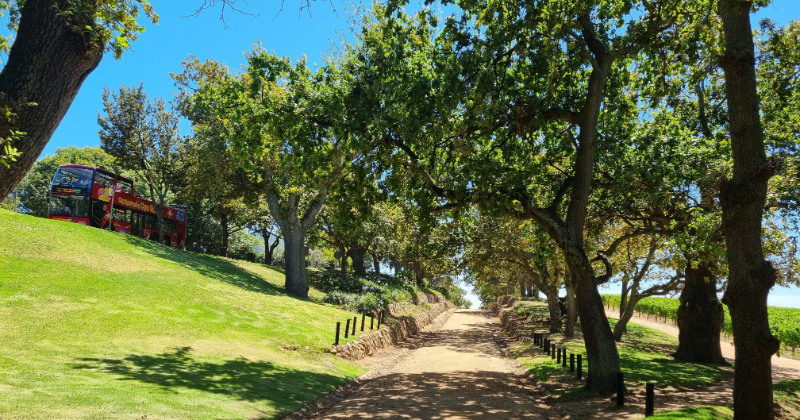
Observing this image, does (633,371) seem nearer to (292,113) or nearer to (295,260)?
(292,113)

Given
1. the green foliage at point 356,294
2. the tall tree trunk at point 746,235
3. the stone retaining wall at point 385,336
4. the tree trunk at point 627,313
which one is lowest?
the stone retaining wall at point 385,336

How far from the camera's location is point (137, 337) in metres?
13.1

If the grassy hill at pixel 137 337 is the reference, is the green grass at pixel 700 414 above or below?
above

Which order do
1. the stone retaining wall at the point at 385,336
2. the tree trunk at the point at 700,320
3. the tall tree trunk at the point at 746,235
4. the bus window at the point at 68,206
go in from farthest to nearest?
1. the bus window at the point at 68,206
2. the tree trunk at the point at 700,320
3. the stone retaining wall at the point at 385,336
4. the tall tree trunk at the point at 746,235

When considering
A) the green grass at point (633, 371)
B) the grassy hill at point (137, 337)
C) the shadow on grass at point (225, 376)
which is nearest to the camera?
the grassy hill at point (137, 337)

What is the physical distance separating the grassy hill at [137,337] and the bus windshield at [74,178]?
7660 mm

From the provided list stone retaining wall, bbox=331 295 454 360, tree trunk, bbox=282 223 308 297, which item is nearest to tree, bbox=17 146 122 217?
tree trunk, bbox=282 223 308 297

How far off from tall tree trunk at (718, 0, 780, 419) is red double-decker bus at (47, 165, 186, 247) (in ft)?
113

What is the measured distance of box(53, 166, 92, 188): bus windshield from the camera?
30875mm

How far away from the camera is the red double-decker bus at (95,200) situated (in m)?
30.9

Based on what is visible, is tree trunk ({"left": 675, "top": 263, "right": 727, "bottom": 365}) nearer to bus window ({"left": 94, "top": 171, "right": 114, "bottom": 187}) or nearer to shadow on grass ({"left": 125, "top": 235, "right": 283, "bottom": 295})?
shadow on grass ({"left": 125, "top": 235, "right": 283, "bottom": 295})

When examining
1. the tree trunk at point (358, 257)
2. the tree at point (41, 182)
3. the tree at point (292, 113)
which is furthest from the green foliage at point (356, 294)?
the tree at point (41, 182)

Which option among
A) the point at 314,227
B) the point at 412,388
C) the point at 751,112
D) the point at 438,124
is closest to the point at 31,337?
the point at 412,388

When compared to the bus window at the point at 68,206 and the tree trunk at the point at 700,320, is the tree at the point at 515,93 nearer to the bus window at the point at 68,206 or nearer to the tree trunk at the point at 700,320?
the tree trunk at the point at 700,320
